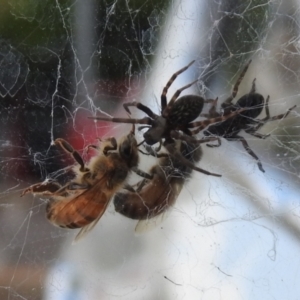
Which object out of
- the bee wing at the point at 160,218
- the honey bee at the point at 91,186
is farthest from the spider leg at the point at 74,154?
the bee wing at the point at 160,218

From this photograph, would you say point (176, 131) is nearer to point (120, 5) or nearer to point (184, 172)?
point (184, 172)

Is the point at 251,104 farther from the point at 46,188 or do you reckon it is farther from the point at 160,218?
the point at 46,188

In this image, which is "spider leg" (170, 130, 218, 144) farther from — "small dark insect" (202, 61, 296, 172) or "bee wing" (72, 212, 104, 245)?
"bee wing" (72, 212, 104, 245)

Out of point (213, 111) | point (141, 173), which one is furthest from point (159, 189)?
point (213, 111)

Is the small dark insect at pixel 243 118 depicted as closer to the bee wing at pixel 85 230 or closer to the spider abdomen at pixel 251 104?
the spider abdomen at pixel 251 104

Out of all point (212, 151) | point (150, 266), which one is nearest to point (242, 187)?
point (212, 151)

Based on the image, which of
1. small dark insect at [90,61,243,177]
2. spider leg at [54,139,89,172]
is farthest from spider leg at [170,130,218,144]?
spider leg at [54,139,89,172]

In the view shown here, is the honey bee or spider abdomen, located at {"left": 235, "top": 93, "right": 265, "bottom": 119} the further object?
spider abdomen, located at {"left": 235, "top": 93, "right": 265, "bottom": 119}
